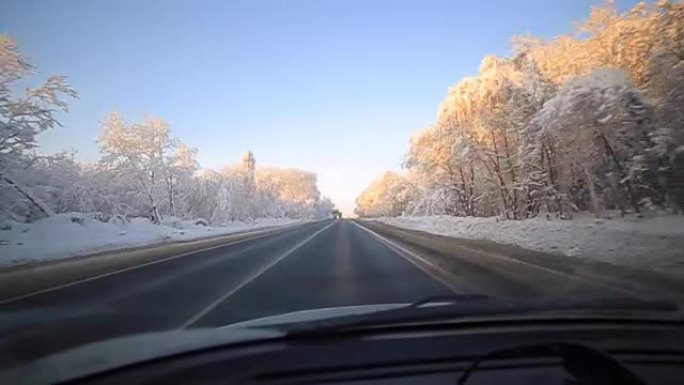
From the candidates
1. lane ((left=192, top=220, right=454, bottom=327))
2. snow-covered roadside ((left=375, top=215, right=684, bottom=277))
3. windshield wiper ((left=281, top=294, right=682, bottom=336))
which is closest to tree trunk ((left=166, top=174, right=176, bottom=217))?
snow-covered roadside ((left=375, top=215, right=684, bottom=277))

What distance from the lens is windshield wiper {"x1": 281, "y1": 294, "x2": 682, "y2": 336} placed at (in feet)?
10.2

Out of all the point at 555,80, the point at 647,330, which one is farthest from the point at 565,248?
the point at 555,80

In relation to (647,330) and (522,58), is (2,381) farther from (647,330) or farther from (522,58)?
(522,58)

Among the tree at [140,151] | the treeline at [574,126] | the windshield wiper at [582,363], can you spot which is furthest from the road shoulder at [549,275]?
the tree at [140,151]

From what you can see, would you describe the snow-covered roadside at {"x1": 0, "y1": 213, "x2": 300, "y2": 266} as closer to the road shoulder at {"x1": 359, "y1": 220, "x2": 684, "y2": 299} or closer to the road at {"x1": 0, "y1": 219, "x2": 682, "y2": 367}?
the road at {"x1": 0, "y1": 219, "x2": 682, "y2": 367}

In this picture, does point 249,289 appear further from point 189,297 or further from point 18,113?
point 18,113

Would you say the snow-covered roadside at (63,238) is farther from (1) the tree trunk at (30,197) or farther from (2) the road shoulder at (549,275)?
(2) the road shoulder at (549,275)

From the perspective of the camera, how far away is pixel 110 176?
53281mm

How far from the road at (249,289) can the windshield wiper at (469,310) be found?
2618 mm

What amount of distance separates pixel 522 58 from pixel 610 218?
14906mm

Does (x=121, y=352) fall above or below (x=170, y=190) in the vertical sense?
below

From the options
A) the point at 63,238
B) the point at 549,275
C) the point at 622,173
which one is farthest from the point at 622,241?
the point at 63,238

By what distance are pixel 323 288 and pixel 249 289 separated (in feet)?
4.79

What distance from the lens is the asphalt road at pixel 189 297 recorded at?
7.68 metres
